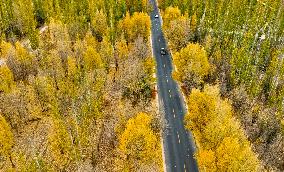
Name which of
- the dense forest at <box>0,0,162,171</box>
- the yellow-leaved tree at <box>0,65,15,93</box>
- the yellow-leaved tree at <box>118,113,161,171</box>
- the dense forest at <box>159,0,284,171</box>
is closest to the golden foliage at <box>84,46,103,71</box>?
the dense forest at <box>0,0,162,171</box>

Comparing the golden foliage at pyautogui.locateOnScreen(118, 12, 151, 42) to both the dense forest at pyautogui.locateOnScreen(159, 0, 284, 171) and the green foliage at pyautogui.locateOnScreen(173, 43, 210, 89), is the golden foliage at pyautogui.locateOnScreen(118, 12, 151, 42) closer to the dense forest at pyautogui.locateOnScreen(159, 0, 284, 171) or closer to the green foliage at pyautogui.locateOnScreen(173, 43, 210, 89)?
the dense forest at pyautogui.locateOnScreen(159, 0, 284, 171)

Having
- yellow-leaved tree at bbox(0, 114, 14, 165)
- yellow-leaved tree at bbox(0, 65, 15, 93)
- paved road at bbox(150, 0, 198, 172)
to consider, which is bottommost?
paved road at bbox(150, 0, 198, 172)

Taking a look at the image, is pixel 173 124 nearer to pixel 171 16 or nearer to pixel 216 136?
pixel 216 136

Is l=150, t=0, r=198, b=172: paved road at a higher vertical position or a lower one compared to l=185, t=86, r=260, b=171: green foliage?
lower

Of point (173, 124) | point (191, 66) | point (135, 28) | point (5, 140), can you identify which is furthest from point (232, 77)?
point (5, 140)

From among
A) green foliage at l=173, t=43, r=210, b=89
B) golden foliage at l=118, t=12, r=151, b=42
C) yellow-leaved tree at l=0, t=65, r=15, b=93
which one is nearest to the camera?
yellow-leaved tree at l=0, t=65, r=15, b=93

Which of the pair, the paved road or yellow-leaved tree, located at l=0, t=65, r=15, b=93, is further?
yellow-leaved tree, located at l=0, t=65, r=15, b=93
